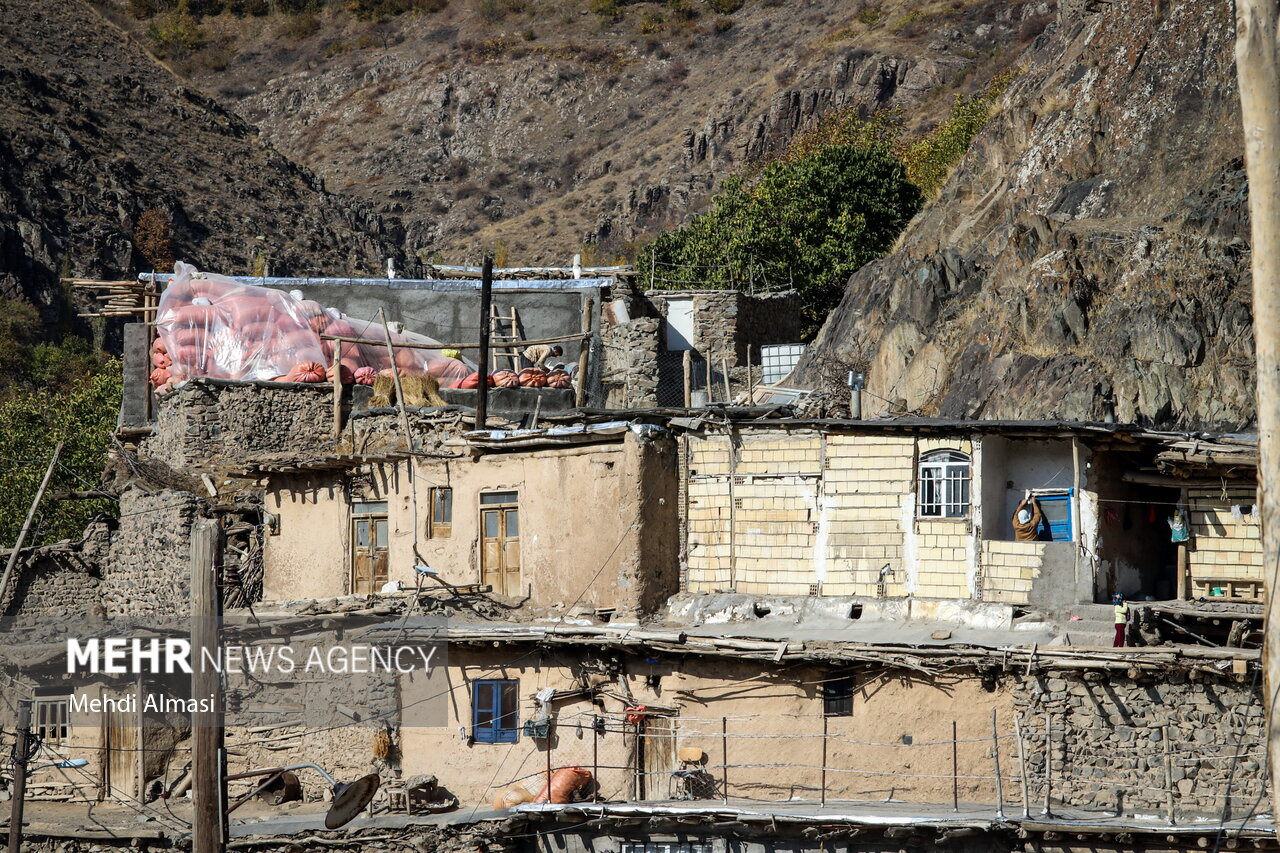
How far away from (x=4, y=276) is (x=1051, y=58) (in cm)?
4525

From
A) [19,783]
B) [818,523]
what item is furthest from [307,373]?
[818,523]

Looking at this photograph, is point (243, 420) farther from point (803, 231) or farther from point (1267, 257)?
point (1267, 257)

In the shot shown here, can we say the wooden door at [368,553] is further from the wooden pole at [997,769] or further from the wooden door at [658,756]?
the wooden pole at [997,769]

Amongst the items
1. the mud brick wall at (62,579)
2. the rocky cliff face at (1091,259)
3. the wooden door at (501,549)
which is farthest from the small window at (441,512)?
the rocky cliff face at (1091,259)

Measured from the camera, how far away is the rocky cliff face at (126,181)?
70188 millimetres

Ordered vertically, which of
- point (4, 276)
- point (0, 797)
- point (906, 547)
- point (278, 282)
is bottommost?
point (0, 797)

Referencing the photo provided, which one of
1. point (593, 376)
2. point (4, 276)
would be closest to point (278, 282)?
point (593, 376)

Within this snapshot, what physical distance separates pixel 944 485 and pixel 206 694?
1203 cm

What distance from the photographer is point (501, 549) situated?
80.0ft

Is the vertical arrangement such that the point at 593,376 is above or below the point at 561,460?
above

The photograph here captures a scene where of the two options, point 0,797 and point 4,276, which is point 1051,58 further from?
point 4,276

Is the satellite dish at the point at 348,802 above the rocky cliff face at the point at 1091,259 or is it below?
below

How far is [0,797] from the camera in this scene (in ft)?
81.8

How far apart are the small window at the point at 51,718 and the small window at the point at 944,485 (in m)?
14.3
